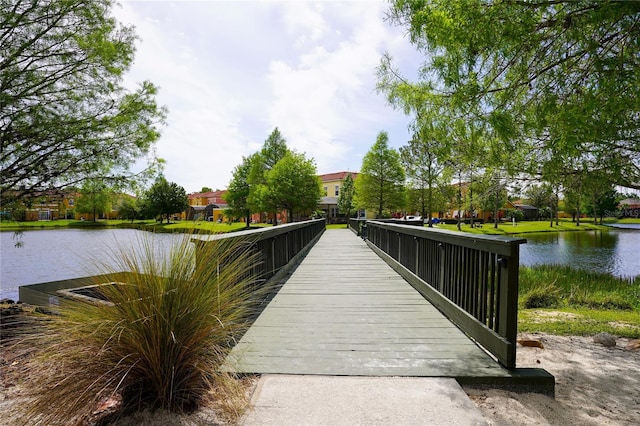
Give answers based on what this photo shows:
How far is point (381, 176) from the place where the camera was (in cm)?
3123

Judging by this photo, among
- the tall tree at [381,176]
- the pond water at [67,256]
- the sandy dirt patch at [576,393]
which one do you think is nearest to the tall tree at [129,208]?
the pond water at [67,256]

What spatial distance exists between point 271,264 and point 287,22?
379 centimetres

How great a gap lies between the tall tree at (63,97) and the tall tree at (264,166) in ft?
88.3

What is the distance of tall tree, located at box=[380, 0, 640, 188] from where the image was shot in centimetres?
311

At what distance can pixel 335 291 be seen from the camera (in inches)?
201

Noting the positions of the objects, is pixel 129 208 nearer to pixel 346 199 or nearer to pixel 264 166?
pixel 264 166

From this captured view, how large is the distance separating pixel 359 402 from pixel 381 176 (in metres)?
29.9

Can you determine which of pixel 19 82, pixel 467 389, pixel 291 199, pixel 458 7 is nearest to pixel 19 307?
pixel 19 82

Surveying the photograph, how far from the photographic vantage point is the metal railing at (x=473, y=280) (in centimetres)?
250

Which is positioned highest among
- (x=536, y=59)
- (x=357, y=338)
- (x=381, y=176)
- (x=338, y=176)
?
(x=338, y=176)

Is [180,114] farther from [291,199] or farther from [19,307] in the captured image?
[291,199]

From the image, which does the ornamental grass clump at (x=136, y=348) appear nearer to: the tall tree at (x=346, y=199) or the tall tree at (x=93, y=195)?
the tall tree at (x=93, y=195)

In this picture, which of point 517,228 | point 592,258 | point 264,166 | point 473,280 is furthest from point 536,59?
point 264,166

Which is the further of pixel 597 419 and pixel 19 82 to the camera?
pixel 19 82
